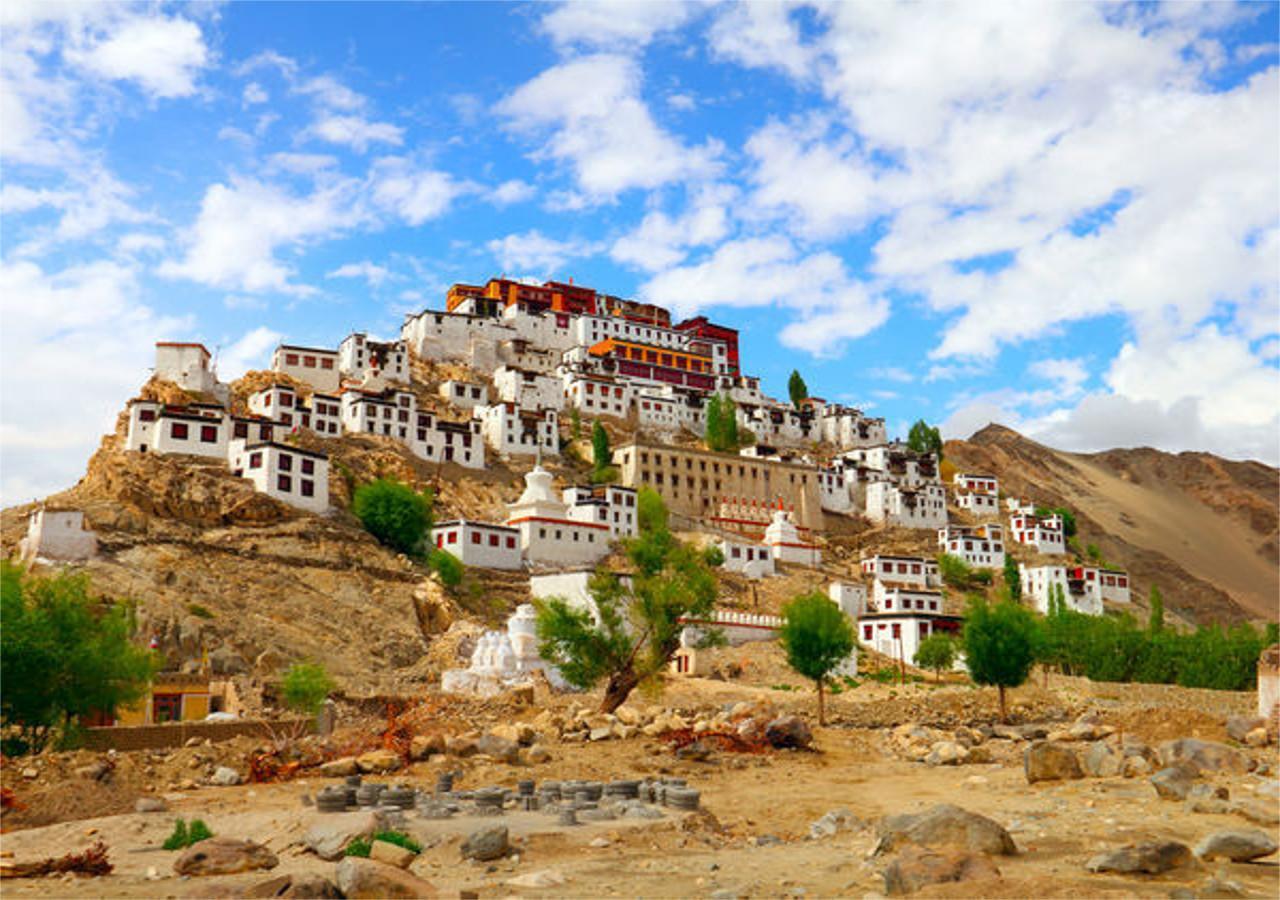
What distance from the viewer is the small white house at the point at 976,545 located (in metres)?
95.6

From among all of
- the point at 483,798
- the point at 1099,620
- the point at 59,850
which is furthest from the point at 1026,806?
the point at 1099,620

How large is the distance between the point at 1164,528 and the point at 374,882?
635 ft

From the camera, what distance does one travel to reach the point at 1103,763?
79.6ft

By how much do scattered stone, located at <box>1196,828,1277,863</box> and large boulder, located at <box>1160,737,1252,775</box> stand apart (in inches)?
340

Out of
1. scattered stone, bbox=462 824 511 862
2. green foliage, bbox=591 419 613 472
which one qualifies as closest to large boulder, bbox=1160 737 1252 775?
scattered stone, bbox=462 824 511 862

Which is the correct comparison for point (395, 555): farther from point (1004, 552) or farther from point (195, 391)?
point (1004, 552)

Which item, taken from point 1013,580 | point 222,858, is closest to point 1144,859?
point 222,858

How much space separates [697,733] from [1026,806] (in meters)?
13.5

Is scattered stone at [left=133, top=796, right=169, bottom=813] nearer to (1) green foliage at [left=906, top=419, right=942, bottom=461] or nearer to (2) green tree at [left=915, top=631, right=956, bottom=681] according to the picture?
(2) green tree at [left=915, top=631, right=956, bottom=681]

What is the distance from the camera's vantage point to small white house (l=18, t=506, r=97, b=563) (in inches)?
1884

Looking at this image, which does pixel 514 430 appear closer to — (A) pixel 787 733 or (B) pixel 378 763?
(A) pixel 787 733

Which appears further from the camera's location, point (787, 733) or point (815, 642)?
point (815, 642)

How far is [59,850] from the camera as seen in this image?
18484mm

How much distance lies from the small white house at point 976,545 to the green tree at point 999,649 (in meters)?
47.6
